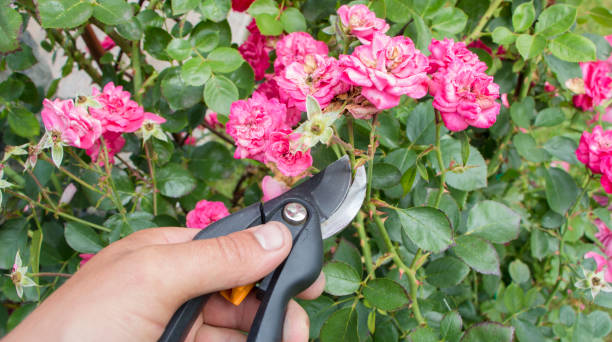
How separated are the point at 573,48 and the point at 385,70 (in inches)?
21.5

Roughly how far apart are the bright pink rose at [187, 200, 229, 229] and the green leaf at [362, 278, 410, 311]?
359mm

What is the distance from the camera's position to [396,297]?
80cm

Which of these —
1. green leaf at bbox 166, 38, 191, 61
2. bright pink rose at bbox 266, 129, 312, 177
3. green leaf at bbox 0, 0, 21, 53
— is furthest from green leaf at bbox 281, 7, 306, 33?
green leaf at bbox 0, 0, 21, 53

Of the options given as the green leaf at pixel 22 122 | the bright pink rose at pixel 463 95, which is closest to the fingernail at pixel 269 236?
the bright pink rose at pixel 463 95

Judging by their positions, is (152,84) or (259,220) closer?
(259,220)

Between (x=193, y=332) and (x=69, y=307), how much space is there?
40 cm

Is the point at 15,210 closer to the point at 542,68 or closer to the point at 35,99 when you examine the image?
the point at 35,99

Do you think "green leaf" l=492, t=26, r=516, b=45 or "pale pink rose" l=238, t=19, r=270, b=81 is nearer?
"green leaf" l=492, t=26, r=516, b=45

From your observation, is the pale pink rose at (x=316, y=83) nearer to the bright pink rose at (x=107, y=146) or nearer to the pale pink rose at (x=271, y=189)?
the pale pink rose at (x=271, y=189)

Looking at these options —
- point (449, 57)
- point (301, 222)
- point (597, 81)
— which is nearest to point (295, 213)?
point (301, 222)

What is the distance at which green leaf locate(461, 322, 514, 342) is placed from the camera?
79 centimetres

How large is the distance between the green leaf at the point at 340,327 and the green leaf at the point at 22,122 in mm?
849

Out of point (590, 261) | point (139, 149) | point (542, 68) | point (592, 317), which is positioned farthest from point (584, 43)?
point (139, 149)

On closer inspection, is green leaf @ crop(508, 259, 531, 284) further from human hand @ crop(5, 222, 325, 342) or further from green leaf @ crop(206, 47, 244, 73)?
green leaf @ crop(206, 47, 244, 73)
